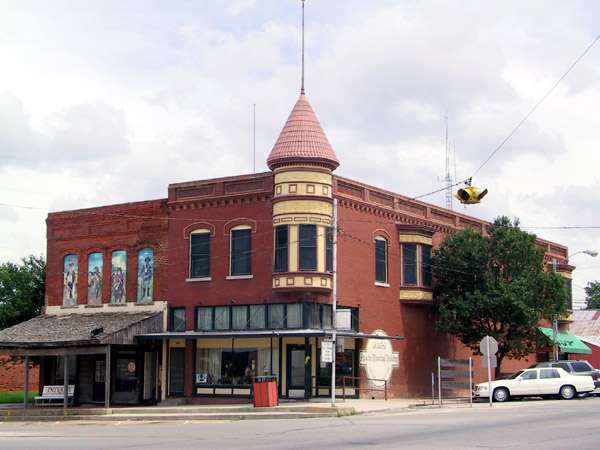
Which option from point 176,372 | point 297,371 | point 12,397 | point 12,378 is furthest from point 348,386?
point 12,378

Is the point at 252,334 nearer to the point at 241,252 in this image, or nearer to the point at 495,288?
the point at 241,252

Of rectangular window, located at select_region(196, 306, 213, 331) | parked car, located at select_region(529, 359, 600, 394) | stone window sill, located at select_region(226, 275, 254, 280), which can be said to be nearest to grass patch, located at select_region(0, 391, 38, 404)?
rectangular window, located at select_region(196, 306, 213, 331)

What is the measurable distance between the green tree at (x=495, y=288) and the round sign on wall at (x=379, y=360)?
10.3 feet

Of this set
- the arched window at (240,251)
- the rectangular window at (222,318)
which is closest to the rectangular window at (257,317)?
the rectangular window at (222,318)

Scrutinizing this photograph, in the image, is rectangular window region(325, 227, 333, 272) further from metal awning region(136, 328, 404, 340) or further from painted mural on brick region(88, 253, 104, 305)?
painted mural on brick region(88, 253, 104, 305)

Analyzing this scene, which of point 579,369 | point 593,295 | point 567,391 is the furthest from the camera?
point 593,295

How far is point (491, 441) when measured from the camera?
18.8 metres

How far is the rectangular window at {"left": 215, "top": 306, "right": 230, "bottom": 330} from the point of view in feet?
125

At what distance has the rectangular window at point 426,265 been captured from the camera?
42250mm

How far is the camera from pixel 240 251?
3825 cm

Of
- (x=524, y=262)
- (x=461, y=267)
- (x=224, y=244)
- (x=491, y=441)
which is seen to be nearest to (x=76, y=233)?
(x=224, y=244)

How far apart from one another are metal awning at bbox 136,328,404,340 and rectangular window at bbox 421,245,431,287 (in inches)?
146

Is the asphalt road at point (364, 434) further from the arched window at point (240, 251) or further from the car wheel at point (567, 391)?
the arched window at point (240, 251)

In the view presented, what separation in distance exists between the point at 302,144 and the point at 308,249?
421 centimetres
